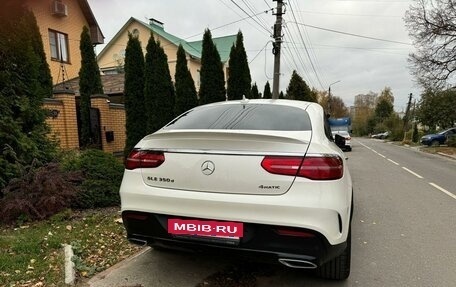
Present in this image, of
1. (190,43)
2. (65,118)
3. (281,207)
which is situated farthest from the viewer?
(190,43)

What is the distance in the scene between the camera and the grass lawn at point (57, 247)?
10.6 ft

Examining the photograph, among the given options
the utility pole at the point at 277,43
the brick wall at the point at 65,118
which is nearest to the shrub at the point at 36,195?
the brick wall at the point at 65,118

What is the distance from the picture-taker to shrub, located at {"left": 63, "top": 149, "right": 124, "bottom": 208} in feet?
17.6

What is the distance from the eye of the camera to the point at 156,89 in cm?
995

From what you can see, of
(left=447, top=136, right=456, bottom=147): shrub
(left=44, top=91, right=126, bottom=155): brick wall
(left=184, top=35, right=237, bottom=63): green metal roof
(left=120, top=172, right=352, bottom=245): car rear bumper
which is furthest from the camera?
(left=184, top=35, right=237, bottom=63): green metal roof

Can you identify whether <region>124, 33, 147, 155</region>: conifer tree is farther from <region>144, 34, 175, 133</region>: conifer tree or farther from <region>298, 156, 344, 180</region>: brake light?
<region>298, 156, 344, 180</region>: brake light

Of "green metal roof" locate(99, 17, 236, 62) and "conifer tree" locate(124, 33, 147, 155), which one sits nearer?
"conifer tree" locate(124, 33, 147, 155)

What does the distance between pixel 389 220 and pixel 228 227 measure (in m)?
3.84

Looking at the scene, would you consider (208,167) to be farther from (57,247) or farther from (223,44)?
(223,44)

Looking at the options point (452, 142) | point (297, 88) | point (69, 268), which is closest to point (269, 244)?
point (69, 268)

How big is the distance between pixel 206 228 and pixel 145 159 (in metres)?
0.77

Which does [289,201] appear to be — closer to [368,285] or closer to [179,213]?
[179,213]

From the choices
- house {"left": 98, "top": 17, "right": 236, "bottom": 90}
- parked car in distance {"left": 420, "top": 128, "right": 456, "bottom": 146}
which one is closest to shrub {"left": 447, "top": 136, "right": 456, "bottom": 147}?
parked car in distance {"left": 420, "top": 128, "right": 456, "bottom": 146}

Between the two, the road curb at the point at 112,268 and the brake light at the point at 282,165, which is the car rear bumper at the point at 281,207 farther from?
the road curb at the point at 112,268
